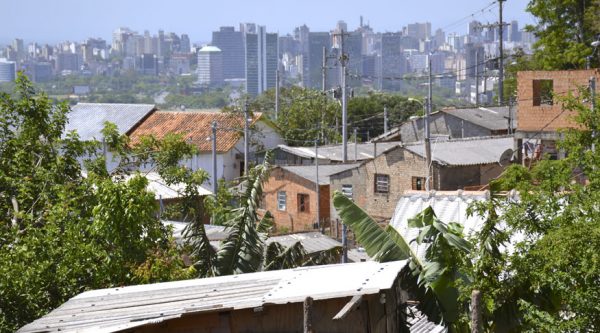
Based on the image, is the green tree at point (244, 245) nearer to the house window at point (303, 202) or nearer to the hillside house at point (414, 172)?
the hillside house at point (414, 172)

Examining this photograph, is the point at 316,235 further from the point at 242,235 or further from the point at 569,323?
the point at 569,323

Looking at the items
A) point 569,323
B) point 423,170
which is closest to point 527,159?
point 423,170

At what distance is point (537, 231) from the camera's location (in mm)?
11797

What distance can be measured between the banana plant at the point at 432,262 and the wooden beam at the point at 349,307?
2.44 m

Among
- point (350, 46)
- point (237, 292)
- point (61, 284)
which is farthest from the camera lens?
point (350, 46)

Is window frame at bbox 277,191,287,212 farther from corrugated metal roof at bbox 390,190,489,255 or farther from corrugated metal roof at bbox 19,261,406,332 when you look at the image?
corrugated metal roof at bbox 19,261,406,332

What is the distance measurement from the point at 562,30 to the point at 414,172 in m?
12.4

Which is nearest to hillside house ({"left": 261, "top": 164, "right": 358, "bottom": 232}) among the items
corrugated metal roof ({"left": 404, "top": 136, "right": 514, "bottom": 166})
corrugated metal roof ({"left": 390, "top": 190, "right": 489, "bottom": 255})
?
corrugated metal roof ({"left": 404, "top": 136, "right": 514, "bottom": 166})

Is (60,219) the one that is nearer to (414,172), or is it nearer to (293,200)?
(414,172)

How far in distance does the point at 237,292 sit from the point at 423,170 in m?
22.7

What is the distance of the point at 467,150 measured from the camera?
3441 centimetres

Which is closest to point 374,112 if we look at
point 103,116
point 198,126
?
point 198,126

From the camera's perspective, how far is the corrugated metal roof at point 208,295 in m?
9.71

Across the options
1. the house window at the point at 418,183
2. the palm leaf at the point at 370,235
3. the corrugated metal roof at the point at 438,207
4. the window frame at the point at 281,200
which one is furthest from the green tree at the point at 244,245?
the window frame at the point at 281,200
